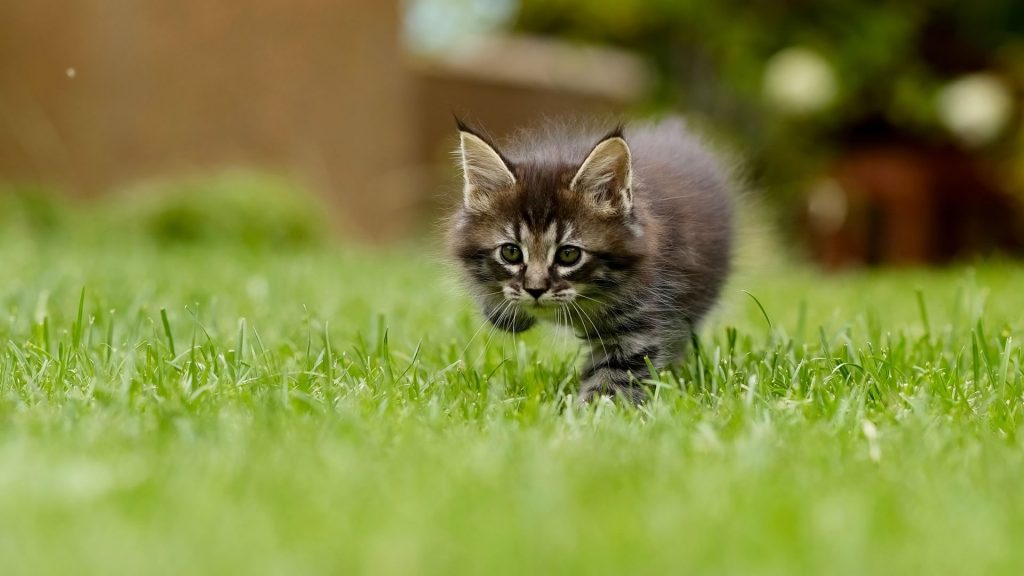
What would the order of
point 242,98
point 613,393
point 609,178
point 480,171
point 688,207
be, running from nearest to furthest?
point 613,393, point 609,178, point 480,171, point 688,207, point 242,98

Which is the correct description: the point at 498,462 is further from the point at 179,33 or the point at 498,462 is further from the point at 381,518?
the point at 179,33

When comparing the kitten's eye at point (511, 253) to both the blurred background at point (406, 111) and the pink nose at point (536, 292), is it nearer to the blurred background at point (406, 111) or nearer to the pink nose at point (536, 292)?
the pink nose at point (536, 292)

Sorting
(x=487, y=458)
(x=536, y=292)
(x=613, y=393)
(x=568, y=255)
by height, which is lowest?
(x=613, y=393)

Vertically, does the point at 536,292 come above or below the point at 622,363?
above

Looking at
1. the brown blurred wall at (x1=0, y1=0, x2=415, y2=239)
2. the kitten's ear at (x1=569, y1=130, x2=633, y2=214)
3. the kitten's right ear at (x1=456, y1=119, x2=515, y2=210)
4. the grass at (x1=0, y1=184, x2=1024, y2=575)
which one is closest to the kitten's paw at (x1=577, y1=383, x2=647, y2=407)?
the grass at (x1=0, y1=184, x2=1024, y2=575)

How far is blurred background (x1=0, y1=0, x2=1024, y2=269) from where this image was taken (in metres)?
11.1

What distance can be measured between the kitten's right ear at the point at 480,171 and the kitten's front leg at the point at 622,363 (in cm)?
58

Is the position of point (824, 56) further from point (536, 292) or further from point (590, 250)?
point (536, 292)

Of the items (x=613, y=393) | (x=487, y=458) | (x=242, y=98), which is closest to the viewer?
(x=487, y=458)

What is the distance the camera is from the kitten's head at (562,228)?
11.7 ft

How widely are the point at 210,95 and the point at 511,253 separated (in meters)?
9.03

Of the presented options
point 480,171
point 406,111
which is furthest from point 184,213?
point 480,171

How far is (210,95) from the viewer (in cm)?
1199

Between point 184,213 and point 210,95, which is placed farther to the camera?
point 210,95
